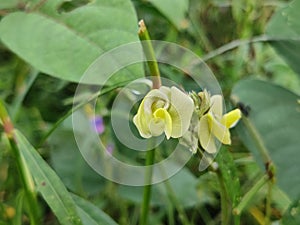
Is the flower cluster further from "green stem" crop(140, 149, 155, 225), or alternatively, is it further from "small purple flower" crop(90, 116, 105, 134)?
"small purple flower" crop(90, 116, 105, 134)

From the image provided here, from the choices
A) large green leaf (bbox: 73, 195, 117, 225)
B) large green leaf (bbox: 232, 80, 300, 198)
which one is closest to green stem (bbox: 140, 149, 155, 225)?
large green leaf (bbox: 73, 195, 117, 225)

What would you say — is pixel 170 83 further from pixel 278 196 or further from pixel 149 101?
pixel 278 196

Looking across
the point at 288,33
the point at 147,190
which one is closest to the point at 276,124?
the point at 288,33

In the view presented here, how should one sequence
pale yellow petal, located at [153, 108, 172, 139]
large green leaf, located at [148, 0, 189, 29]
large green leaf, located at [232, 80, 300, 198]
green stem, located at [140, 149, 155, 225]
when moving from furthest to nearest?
large green leaf, located at [148, 0, 189, 29]
large green leaf, located at [232, 80, 300, 198]
green stem, located at [140, 149, 155, 225]
pale yellow petal, located at [153, 108, 172, 139]

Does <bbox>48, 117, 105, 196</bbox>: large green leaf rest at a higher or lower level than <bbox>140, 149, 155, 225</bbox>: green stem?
lower

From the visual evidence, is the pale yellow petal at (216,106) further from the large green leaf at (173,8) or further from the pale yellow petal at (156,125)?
the large green leaf at (173,8)

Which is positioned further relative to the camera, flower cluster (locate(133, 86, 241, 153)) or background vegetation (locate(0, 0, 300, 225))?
background vegetation (locate(0, 0, 300, 225))

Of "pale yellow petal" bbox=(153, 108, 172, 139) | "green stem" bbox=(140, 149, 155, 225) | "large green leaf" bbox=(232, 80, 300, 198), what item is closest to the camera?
"pale yellow petal" bbox=(153, 108, 172, 139)
